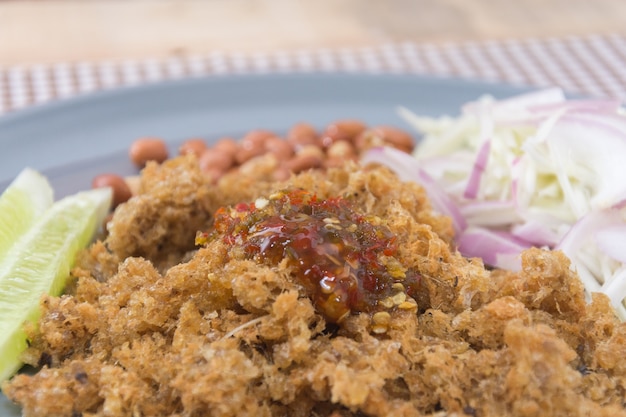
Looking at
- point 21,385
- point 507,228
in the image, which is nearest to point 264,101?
point 507,228

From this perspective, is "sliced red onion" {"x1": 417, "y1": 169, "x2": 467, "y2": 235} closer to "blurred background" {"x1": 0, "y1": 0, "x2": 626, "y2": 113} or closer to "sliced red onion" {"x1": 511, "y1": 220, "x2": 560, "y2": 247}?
"sliced red onion" {"x1": 511, "y1": 220, "x2": 560, "y2": 247}

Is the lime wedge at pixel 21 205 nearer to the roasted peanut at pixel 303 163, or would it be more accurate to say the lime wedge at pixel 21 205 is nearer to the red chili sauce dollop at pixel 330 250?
the red chili sauce dollop at pixel 330 250

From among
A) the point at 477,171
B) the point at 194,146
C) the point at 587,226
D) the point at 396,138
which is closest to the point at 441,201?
the point at 477,171

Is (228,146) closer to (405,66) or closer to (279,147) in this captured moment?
(279,147)

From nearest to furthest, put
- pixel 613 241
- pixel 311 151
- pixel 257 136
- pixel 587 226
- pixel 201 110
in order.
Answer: pixel 613 241, pixel 587 226, pixel 311 151, pixel 257 136, pixel 201 110

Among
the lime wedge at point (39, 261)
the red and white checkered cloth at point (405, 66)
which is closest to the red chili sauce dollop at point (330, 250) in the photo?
the lime wedge at point (39, 261)

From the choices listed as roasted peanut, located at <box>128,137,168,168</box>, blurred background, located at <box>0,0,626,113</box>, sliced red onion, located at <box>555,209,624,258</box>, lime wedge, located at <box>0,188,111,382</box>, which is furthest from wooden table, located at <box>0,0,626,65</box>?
sliced red onion, located at <box>555,209,624,258</box>
